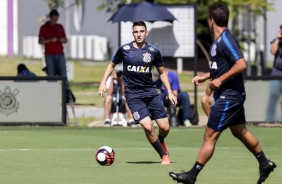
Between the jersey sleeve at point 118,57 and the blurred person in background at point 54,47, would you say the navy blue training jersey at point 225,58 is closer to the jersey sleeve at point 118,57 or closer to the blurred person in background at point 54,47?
the jersey sleeve at point 118,57

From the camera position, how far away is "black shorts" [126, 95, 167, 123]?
54.2ft

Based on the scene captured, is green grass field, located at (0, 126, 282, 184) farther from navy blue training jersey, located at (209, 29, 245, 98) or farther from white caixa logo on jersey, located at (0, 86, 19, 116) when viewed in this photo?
navy blue training jersey, located at (209, 29, 245, 98)

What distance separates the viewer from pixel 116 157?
17.6m

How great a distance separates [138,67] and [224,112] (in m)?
3.51

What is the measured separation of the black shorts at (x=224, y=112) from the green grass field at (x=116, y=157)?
877 mm

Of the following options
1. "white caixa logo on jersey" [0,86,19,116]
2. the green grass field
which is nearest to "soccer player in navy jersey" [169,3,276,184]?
the green grass field

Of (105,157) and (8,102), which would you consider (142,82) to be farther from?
(8,102)

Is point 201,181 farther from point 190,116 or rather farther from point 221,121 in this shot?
point 190,116

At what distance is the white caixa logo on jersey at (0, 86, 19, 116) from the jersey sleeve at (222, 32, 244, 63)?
1176 centimetres

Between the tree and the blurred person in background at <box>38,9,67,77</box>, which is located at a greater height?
the tree

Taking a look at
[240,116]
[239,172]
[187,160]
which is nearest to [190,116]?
[187,160]

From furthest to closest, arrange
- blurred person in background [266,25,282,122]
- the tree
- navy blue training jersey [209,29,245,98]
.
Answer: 1. the tree
2. blurred person in background [266,25,282,122]
3. navy blue training jersey [209,29,245,98]

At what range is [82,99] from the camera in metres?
35.0

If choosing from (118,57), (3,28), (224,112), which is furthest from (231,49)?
(3,28)
